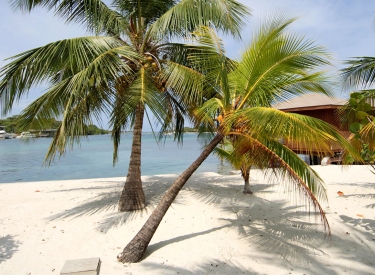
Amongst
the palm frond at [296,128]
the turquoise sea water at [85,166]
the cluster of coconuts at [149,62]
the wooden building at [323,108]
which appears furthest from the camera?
the turquoise sea water at [85,166]

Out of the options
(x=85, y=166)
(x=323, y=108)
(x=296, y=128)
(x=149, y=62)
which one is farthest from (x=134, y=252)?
(x=85, y=166)

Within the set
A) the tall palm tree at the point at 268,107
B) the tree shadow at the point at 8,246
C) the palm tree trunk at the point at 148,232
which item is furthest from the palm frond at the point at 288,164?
the tree shadow at the point at 8,246

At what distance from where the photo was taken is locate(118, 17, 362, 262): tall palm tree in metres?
3.23

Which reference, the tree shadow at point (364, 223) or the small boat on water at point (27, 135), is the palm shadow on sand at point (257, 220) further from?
the small boat on water at point (27, 135)

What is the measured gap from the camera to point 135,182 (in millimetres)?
6195

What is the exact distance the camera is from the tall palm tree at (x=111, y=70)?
15.0ft

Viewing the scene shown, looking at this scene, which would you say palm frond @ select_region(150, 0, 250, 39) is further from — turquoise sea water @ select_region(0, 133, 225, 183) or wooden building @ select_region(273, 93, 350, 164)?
wooden building @ select_region(273, 93, 350, 164)

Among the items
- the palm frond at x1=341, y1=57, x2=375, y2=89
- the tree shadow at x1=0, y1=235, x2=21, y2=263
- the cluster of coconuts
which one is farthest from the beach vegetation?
the tree shadow at x1=0, y1=235, x2=21, y2=263

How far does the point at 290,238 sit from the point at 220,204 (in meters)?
2.09

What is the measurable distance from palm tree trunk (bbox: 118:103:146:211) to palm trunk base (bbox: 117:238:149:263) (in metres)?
1.97

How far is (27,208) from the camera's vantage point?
6492mm

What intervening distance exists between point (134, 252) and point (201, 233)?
52.8 inches

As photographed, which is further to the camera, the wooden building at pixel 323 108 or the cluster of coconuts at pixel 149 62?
the wooden building at pixel 323 108

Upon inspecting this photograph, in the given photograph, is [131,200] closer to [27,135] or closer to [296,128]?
[27,135]
